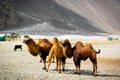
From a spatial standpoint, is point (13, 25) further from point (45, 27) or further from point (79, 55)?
point (79, 55)

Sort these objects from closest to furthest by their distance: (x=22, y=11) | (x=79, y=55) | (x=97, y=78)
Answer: (x=97, y=78) < (x=79, y=55) < (x=22, y=11)

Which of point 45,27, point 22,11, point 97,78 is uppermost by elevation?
point 22,11

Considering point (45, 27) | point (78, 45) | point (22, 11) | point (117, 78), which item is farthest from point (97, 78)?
point (22, 11)

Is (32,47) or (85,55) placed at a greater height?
(32,47)

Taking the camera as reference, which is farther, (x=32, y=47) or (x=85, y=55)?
(x=32, y=47)

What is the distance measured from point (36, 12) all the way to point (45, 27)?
3199 cm

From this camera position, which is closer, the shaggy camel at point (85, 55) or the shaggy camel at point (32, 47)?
the shaggy camel at point (85, 55)

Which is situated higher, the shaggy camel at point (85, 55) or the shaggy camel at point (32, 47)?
the shaggy camel at point (32, 47)

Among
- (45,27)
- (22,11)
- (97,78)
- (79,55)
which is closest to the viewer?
(97,78)

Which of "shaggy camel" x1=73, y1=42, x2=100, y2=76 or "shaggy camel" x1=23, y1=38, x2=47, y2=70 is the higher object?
"shaggy camel" x1=23, y1=38, x2=47, y2=70

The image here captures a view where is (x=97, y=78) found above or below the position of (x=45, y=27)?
below

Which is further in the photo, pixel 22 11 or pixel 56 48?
A: pixel 22 11

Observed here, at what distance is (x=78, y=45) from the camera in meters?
18.0

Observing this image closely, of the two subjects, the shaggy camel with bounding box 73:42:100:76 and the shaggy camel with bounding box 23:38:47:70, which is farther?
the shaggy camel with bounding box 23:38:47:70
